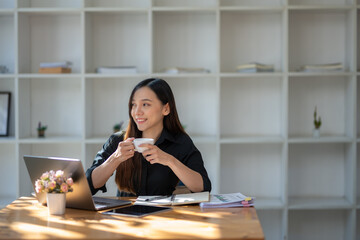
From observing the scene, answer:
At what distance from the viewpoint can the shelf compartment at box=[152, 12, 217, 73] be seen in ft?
13.9

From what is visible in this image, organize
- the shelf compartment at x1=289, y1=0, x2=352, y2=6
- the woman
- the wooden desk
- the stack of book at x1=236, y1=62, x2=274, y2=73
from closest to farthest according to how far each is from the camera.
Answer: the wooden desk < the woman < the stack of book at x1=236, y1=62, x2=274, y2=73 < the shelf compartment at x1=289, y1=0, x2=352, y2=6

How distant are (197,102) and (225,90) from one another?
274 mm

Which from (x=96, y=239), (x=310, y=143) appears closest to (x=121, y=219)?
(x=96, y=239)

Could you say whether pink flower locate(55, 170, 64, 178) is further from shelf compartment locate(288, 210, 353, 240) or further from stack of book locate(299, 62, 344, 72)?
shelf compartment locate(288, 210, 353, 240)

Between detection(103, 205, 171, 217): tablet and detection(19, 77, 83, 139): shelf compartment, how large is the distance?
2274mm

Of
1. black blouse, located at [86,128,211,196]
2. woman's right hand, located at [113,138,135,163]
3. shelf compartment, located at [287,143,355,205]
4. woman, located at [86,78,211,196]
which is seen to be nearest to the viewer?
woman's right hand, located at [113,138,135,163]

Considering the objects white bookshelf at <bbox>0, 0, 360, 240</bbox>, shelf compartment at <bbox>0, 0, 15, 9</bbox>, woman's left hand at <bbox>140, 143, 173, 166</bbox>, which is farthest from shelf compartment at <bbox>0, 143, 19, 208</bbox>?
woman's left hand at <bbox>140, 143, 173, 166</bbox>

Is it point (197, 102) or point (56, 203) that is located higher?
point (197, 102)

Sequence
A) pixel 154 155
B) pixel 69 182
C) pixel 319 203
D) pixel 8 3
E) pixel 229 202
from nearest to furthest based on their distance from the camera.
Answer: pixel 69 182
pixel 229 202
pixel 154 155
pixel 319 203
pixel 8 3

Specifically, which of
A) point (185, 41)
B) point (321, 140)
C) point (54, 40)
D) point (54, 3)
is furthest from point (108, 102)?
point (321, 140)

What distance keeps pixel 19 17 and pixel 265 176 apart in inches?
101

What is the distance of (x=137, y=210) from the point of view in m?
2.12

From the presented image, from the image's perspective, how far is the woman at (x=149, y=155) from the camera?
8.32ft

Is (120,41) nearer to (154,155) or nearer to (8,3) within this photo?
(8,3)
